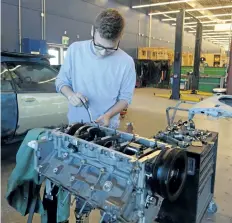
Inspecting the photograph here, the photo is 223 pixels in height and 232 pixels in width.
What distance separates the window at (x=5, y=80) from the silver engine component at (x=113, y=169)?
6.35 feet

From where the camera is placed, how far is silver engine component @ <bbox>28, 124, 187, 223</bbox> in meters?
0.84

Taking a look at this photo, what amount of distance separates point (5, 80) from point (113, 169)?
7.61 feet

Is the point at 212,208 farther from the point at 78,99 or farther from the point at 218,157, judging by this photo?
the point at 78,99

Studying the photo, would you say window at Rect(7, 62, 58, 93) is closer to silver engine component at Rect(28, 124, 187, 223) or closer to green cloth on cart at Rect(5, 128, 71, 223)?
green cloth on cart at Rect(5, 128, 71, 223)

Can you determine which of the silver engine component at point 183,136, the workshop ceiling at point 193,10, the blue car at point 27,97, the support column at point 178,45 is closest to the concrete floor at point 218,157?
the blue car at point 27,97

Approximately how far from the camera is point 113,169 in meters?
0.93

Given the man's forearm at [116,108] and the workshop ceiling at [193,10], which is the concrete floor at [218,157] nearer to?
the man's forearm at [116,108]

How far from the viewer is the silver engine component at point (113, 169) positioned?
839mm

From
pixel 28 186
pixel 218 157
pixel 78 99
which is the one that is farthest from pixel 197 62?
pixel 28 186

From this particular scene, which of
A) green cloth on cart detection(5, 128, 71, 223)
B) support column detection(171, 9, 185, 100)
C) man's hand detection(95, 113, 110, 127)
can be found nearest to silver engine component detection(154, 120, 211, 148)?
man's hand detection(95, 113, 110, 127)

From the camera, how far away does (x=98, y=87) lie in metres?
1.42

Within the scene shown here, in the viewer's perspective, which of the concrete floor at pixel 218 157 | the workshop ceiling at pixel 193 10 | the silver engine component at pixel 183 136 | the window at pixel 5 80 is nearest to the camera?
the silver engine component at pixel 183 136

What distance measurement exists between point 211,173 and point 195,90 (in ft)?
27.1

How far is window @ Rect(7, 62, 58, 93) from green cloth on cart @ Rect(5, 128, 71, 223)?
6.23ft
